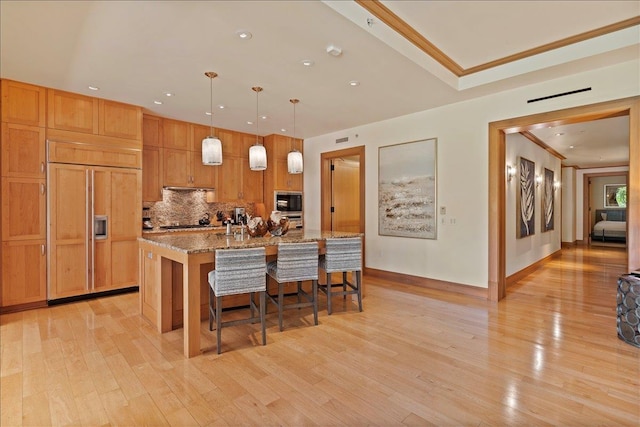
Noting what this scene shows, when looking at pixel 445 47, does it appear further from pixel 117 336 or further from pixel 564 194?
pixel 564 194

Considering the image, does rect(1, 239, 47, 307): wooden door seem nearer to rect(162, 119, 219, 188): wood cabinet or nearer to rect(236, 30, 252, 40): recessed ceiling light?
rect(162, 119, 219, 188): wood cabinet

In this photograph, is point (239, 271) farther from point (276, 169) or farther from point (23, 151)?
point (276, 169)

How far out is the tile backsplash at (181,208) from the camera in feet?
18.0

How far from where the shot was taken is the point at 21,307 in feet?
12.6

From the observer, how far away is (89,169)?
424 cm

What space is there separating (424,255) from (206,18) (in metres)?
4.18

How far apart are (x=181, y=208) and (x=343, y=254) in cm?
359

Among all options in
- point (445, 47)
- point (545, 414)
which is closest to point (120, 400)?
point (545, 414)

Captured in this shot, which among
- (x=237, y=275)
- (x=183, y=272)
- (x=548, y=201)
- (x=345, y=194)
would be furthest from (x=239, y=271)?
(x=548, y=201)

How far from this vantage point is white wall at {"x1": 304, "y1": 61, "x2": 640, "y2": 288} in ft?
11.5

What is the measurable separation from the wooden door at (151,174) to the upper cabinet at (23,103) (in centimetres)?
137

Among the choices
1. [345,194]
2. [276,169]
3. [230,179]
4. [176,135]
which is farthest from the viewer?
[345,194]

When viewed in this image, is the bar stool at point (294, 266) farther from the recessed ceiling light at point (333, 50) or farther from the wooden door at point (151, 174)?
the wooden door at point (151, 174)

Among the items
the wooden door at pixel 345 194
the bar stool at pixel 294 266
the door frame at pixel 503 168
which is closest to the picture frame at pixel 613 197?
the wooden door at pixel 345 194
